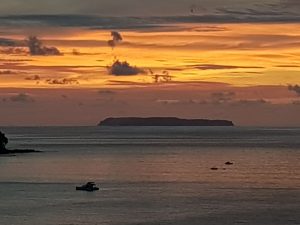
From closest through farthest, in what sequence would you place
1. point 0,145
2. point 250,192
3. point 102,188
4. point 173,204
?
point 173,204 → point 250,192 → point 102,188 → point 0,145

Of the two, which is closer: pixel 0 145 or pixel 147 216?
pixel 147 216

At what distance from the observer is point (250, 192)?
8769cm

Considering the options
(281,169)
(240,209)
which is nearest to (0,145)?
(281,169)

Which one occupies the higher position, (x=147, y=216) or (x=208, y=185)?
(x=208, y=185)

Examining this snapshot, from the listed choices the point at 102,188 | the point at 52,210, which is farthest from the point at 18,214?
the point at 102,188

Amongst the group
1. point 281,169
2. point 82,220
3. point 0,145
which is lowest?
point 82,220

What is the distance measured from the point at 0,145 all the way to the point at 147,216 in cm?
10846

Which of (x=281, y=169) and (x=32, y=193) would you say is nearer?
(x=32, y=193)

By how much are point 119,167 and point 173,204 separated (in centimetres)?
5739

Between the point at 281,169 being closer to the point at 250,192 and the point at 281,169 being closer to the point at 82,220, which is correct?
the point at 250,192

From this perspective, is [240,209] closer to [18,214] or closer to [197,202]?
[197,202]

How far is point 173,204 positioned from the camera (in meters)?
76.2

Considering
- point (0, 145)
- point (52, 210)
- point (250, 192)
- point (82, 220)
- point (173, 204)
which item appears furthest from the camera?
point (0, 145)

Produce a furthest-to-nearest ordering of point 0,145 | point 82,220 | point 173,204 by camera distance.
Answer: point 0,145
point 173,204
point 82,220
